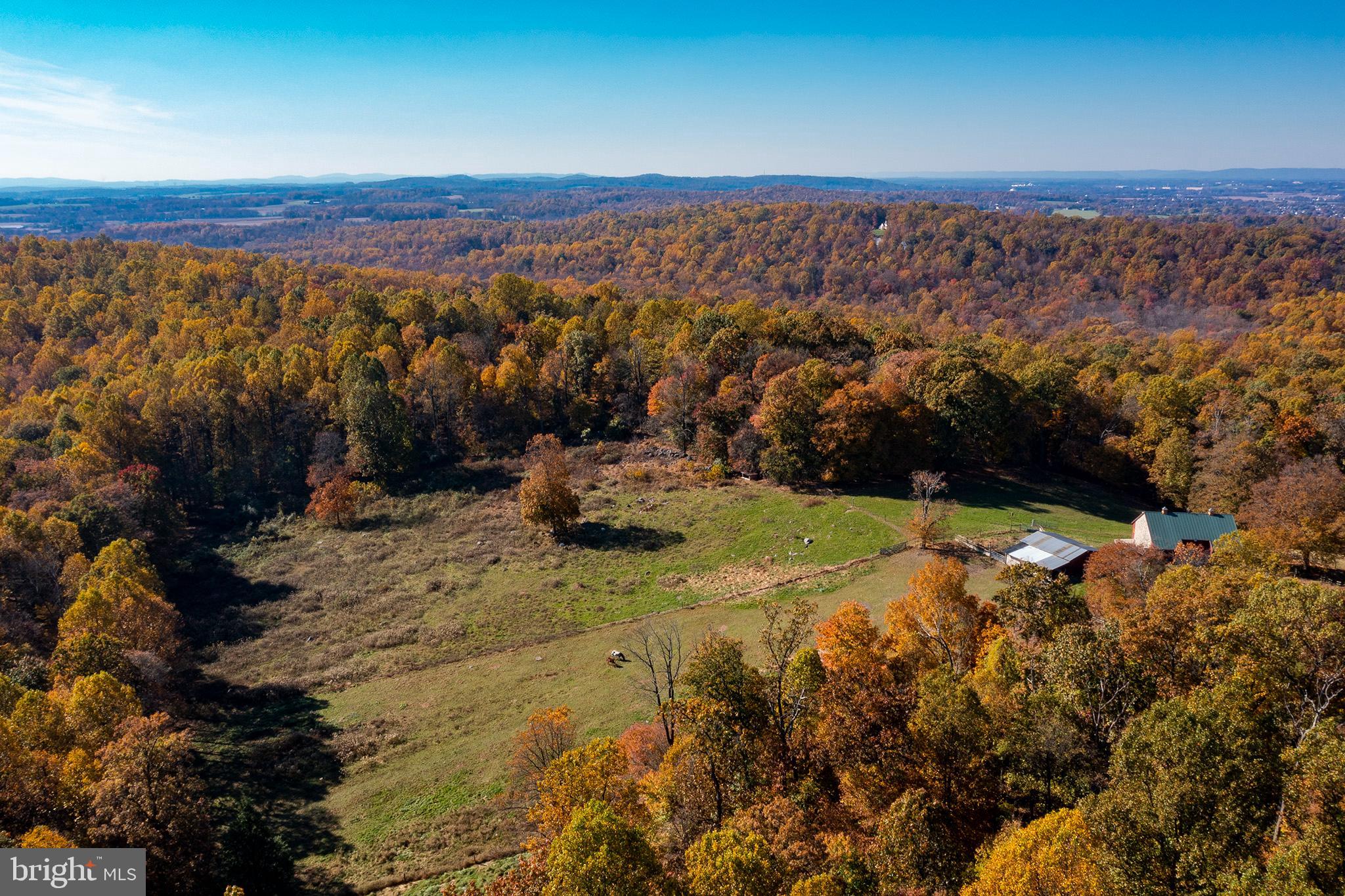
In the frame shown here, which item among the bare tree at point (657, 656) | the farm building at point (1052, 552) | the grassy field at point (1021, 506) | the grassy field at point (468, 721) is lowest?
the grassy field at point (468, 721)

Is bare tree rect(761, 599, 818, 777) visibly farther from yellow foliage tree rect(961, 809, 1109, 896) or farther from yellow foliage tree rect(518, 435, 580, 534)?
yellow foliage tree rect(518, 435, 580, 534)

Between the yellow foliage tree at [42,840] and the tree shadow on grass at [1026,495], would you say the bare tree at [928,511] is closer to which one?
the tree shadow on grass at [1026,495]

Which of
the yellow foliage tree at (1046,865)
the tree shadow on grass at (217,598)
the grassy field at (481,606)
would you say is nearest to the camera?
the yellow foliage tree at (1046,865)

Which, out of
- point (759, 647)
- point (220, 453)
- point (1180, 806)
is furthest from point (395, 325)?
point (1180, 806)

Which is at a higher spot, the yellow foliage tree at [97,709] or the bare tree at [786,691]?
the bare tree at [786,691]

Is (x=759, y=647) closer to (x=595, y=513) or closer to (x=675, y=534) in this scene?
(x=675, y=534)

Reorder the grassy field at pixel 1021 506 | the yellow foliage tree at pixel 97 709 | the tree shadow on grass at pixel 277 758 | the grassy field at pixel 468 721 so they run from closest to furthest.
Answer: the grassy field at pixel 468 721 → the yellow foliage tree at pixel 97 709 → the tree shadow on grass at pixel 277 758 → the grassy field at pixel 1021 506

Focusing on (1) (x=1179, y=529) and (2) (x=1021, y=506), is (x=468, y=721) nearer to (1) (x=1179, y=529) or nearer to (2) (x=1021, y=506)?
(1) (x=1179, y=529)

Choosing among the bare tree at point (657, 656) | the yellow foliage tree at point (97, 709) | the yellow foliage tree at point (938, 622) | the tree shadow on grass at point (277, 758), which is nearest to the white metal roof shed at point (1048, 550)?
the yellow foliage tree at point (938, 622)
